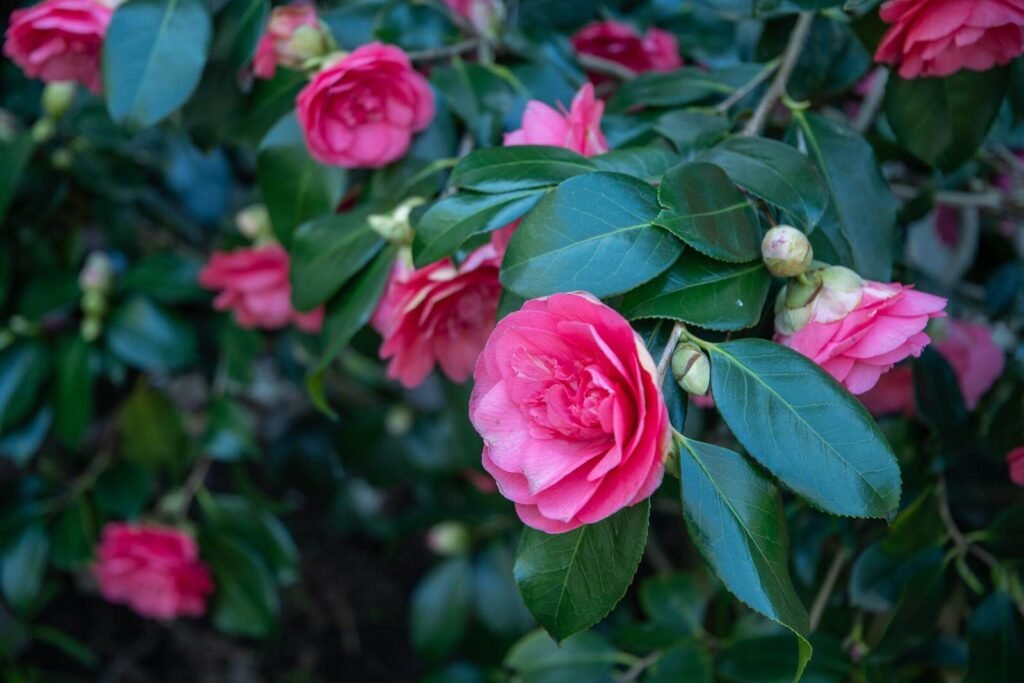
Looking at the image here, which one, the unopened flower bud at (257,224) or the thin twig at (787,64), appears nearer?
the thin twig at (787,64)

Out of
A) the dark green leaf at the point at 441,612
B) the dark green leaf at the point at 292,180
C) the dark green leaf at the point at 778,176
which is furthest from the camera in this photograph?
the dark green leaf at the point at 441,612

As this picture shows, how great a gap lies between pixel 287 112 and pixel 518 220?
1.24 ft

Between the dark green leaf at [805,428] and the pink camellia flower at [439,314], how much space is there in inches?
8.4

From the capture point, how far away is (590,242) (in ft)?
1.91

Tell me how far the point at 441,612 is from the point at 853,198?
94 centimetres

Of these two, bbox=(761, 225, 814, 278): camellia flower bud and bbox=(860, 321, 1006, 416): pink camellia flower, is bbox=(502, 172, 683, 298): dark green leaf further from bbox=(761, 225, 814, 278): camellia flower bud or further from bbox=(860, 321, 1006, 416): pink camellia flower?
bbox=(860, 321, 1006, 416): pink camellia flower

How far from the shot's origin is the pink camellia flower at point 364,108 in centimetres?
81

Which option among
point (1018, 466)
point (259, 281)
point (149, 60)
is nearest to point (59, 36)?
point (149, 60)

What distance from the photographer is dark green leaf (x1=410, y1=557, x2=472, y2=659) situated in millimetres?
1414

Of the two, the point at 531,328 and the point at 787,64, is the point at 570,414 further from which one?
the point at 787,64

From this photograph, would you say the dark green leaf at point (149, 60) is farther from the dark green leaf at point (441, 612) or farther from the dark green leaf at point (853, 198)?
the dark green leaf at point (441, 612)

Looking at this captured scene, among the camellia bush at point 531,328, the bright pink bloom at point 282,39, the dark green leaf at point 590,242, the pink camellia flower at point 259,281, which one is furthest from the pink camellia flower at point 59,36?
the dark green leaf at point 590,242

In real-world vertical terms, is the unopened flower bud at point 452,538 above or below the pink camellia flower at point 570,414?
below

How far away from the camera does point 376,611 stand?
1886 mm
